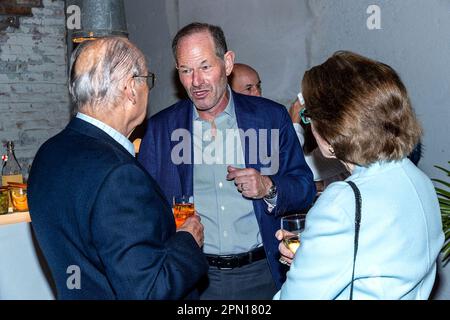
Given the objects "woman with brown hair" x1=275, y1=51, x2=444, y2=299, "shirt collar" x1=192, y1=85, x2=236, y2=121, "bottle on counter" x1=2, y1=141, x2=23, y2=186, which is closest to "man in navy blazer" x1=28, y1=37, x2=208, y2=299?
"woman with brown hair" x1=275, y1=51, x2=444, y2=299

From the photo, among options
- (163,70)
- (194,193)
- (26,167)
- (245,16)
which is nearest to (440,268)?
(194,193)

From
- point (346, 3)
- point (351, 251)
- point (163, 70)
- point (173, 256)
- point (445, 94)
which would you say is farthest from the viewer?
point (163, 70)

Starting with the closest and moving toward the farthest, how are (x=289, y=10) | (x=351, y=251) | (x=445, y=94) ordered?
(x=351, y=251) < (x=445, y=94) < (x=289, y=10)

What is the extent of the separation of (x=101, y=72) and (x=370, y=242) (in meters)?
0.80

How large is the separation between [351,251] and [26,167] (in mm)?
4462

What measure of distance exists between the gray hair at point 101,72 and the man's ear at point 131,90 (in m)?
0.02

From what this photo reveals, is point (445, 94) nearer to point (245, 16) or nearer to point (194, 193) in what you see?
point (194, 193)

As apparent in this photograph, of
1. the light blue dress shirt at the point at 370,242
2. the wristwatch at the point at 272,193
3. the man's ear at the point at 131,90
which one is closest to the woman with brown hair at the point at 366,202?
the light blue dress shirt at the point at 370,242

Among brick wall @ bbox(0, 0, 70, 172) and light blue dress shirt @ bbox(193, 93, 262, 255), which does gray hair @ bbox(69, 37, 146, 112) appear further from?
brick wall @ bbox(0, 0, 70, 172)

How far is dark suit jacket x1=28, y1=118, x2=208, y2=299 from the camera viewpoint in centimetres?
141

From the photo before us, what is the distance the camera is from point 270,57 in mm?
4105

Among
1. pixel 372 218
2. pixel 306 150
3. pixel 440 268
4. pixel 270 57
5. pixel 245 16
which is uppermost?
pixel 245 16

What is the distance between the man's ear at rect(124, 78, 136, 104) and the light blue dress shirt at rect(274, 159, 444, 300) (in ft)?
1.92

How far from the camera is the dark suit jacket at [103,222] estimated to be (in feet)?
4.63
